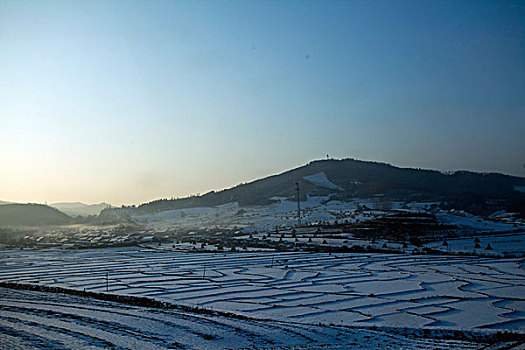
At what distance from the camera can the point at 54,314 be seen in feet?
33.0

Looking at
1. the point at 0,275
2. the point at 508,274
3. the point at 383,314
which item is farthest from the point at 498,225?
the point at 0,275

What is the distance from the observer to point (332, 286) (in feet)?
48.8

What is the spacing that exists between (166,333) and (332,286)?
766 cm

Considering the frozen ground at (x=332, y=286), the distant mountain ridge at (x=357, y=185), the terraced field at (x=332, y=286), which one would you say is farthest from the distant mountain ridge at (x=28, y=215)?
the terraced field at (x=332, y=286)

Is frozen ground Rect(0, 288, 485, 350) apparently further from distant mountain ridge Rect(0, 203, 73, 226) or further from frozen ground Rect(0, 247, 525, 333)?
distant mountain ridge Rect(0, 203, 73, 226)

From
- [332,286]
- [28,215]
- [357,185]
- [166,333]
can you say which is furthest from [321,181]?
[166,333]

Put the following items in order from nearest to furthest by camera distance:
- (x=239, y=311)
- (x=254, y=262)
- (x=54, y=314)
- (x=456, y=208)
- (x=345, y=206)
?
(x=54, y=314)
(x=239, y=311)
(x=254, y=262)
(x=456, y=208)
(x=345, y=206)

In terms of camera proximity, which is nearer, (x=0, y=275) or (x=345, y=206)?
(x=0, y=275)

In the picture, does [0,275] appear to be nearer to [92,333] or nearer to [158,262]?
[158,262]

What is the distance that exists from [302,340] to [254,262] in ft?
48.3

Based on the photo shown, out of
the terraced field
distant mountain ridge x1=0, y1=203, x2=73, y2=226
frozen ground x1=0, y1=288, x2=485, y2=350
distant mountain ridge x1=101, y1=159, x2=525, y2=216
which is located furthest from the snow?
frozen ground x1=0, y1=288, x2=485, y2=350

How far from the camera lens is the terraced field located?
1035 cm

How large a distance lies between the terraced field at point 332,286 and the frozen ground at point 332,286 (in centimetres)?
3

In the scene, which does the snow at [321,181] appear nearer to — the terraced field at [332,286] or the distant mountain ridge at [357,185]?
the distant mountain ridge at [357,185]
